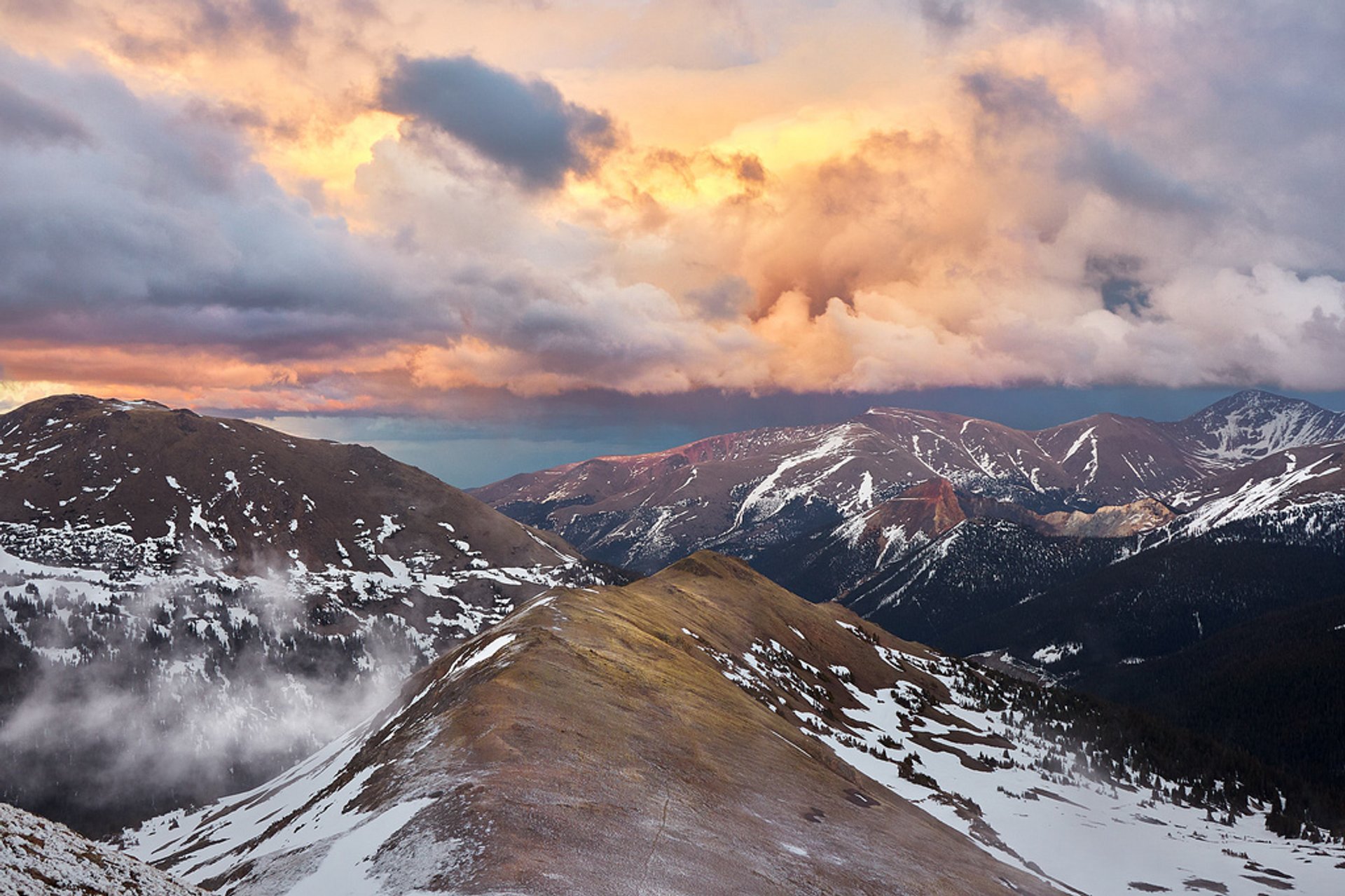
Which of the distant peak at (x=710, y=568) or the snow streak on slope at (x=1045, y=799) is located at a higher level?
the distant peak at (x=710, y=568)

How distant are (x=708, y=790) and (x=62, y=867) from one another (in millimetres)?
36431

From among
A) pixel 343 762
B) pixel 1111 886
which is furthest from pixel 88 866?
pixel 1111 886

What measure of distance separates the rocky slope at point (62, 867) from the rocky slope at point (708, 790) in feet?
37.0

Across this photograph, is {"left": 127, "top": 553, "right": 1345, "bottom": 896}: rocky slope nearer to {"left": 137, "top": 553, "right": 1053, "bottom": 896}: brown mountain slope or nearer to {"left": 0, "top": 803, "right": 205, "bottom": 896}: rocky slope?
{"left": 137, "top": 553, "right": 1053, "bottom": 896}: brown mountain slope

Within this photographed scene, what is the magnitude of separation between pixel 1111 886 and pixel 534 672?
69.7 meters

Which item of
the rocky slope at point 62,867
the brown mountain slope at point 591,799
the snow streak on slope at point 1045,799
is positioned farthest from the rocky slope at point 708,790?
the rocky slope at point 62,867

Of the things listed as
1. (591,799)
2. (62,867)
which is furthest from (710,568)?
(62,867)

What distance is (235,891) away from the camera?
39.2 metres

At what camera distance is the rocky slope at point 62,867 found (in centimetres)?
1673

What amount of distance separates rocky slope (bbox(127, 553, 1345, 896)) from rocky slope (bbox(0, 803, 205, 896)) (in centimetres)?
1128

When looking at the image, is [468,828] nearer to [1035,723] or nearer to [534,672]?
[534,672]

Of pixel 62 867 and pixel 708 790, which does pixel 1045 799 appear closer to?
pixel 708 790

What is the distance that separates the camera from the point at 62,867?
18109 mm

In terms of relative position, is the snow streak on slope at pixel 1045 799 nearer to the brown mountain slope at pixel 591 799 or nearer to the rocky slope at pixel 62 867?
the brown mountain slope at pixel 591 799
